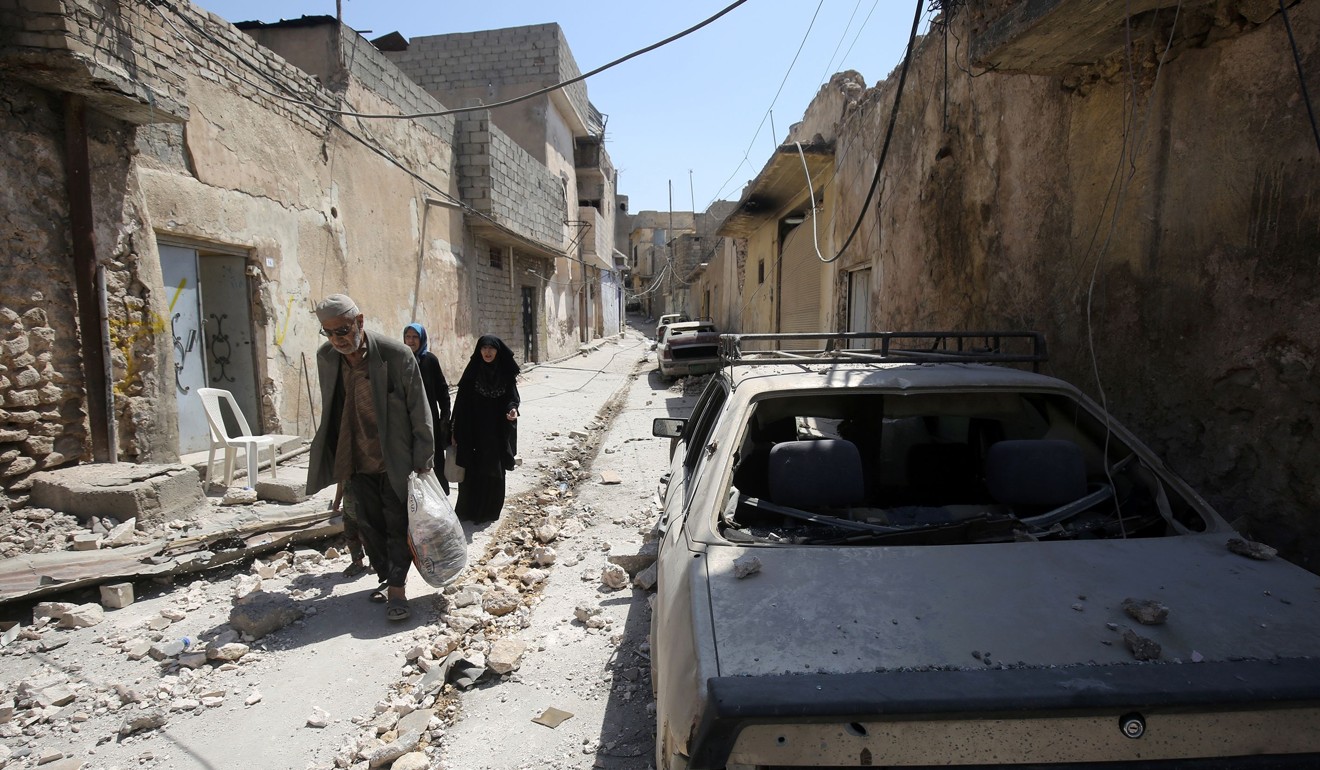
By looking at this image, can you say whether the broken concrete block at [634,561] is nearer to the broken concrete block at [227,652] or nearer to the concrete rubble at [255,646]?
the concrete rubble at [255,646]

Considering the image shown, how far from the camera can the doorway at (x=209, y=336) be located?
20.4ft

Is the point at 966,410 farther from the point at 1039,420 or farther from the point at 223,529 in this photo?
the point at 223,529

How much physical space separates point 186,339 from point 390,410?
4.23 meters

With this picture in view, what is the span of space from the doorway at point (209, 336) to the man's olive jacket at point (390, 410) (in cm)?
370

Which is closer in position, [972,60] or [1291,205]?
[1291,205]

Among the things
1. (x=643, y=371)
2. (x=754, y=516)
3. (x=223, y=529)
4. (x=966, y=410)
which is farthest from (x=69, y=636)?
(x=643, y=371)

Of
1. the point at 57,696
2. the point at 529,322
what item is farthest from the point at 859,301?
the point at 529,322

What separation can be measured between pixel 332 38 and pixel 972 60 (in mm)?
8540

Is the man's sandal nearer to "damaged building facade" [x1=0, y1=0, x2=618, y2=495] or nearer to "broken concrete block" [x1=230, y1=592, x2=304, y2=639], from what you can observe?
"broken concrete block" [x1=230, y1=592, x2=304, y2=639]

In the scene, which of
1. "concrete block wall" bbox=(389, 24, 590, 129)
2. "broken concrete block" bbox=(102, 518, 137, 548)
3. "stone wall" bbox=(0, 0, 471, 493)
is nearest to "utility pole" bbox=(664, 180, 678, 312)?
"concrete block wall" bbox=(389, 24, 590, 129)

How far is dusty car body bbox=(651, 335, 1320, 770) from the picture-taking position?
127 cm

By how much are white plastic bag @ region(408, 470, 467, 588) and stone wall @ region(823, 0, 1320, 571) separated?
3028 millimetres

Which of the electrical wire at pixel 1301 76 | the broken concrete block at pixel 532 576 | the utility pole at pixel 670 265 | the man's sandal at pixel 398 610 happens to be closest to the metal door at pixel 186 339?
the man's sandal at pixel 398 610

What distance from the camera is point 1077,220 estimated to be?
166 inches
